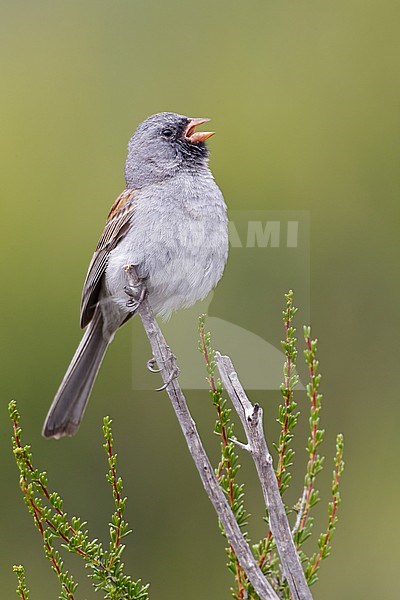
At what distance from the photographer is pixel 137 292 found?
2906mm

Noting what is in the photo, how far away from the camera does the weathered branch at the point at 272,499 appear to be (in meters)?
2.16

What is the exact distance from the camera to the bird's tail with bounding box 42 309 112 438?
325 cm

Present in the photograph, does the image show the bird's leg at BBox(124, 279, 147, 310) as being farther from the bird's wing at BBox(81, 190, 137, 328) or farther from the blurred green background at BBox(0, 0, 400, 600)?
the blurred green background at BBox(0, 0, 400, 600)

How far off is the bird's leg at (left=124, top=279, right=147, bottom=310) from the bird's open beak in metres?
0.51

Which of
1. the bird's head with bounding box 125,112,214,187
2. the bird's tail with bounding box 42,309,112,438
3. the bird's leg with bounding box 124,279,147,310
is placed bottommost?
the bird's tail with bounding box 42,309,112,438

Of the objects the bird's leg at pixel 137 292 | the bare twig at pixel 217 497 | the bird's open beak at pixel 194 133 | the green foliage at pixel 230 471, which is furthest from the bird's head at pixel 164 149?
the green foliage at pixel 230 471

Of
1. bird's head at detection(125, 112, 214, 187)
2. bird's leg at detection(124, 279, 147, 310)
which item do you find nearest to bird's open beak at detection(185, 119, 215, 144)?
bird's head at detection(125, 112, 214, 187)

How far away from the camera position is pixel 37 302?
4.89m

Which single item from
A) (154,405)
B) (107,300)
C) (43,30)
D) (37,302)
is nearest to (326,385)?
(154,405)

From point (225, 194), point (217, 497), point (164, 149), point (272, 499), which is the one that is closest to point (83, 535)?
point (217, 497)

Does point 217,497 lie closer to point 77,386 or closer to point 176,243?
point 176,243

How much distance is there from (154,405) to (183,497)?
0.43m

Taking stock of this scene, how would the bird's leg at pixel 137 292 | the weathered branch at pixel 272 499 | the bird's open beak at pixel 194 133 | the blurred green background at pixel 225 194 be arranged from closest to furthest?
the weathered branch at pixel 272 499 < the bird's leg at pixel 137 292 < the bird's open beak at pixel 194 133 < the blurred green background at pixel 225 194

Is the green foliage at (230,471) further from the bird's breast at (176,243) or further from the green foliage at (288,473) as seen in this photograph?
the bird's breast at (176,243)
